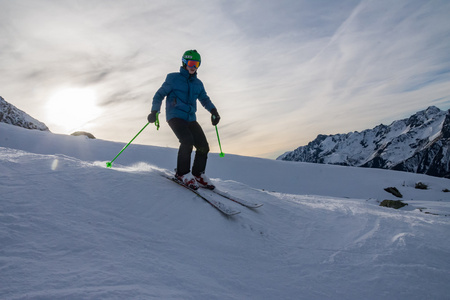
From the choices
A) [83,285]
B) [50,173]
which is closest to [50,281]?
[83,285]

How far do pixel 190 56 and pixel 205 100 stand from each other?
3.02ft

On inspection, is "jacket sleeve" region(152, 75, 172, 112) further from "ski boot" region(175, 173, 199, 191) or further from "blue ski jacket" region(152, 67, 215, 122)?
"ski boot" region(175, 173, 199, 191)

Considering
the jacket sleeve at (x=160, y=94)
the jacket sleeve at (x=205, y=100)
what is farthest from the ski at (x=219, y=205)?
the jacket sleeve at (x=205, y=100)

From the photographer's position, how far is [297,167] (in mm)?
17188

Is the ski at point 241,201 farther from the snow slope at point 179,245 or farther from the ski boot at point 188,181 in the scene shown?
the ski boot at point 188,181

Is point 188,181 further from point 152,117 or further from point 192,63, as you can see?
point 192,63

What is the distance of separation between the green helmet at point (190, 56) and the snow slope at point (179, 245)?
205 cm

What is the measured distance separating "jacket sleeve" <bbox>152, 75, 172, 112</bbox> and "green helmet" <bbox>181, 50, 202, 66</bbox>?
442mm

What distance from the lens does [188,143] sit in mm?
4430

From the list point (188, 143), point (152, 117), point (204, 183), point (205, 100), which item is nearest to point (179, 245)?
point (188, 143)

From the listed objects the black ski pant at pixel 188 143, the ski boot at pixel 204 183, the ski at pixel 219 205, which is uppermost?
the black ski pant at pixel 188 143

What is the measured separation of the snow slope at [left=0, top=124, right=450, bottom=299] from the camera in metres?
1.81

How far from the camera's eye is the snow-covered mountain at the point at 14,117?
1904 inches

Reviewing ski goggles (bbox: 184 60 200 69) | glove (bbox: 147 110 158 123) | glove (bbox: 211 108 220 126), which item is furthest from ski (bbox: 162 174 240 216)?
ski goggles (bbox: 184 60 200 69)
